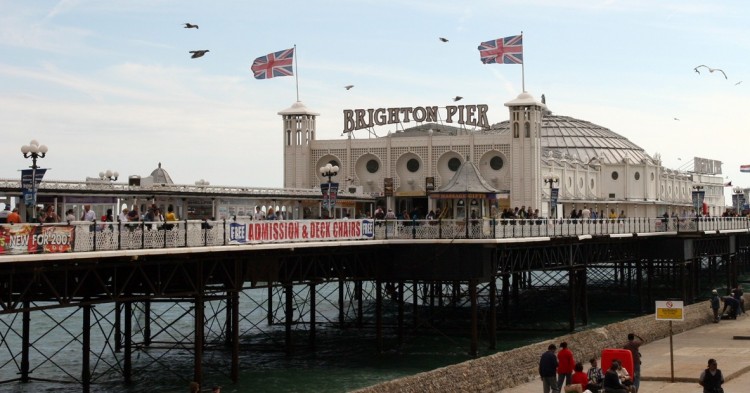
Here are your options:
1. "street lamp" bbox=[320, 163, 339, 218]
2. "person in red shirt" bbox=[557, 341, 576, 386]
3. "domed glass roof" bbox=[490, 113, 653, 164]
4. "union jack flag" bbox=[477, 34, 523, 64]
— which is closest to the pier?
"street lamp" bbox=[320, 163, 339, 218]

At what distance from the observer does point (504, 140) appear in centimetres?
8519

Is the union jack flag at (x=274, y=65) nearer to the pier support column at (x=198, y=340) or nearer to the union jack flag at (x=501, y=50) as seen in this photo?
the union jack flag at (x=501, y=50)

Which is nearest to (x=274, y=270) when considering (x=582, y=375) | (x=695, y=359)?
(x=582, y=375)

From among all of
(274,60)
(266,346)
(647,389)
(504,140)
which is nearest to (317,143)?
(504,140)

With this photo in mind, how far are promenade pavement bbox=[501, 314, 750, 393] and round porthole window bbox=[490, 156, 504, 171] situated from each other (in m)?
25.1

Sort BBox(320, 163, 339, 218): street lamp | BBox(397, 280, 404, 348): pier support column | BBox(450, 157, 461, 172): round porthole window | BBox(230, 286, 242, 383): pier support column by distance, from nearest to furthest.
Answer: BBox(230, 286, 242, 383): pier support column < BBox(320, 163, 339, 218): street lamp < BBox(397, 280, 404, 348): pier support column < BBox(450, 157, 461, 172): round porthole window

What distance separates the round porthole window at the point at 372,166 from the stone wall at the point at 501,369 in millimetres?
A: 38428

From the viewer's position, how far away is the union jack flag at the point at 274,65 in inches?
2677

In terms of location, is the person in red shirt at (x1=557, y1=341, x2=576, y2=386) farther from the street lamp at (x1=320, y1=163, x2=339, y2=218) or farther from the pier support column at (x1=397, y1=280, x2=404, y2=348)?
the pier support column at (x1=397, y1=280, x2=404, y2=348)

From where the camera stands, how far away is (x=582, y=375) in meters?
32.1

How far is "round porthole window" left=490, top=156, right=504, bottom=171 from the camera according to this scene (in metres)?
85.4

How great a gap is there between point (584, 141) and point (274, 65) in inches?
3834

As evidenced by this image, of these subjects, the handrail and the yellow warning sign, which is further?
the yellow warning sign

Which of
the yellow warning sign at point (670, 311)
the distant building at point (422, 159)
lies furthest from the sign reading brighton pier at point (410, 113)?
the yellow warning sign at point (670, 311)
